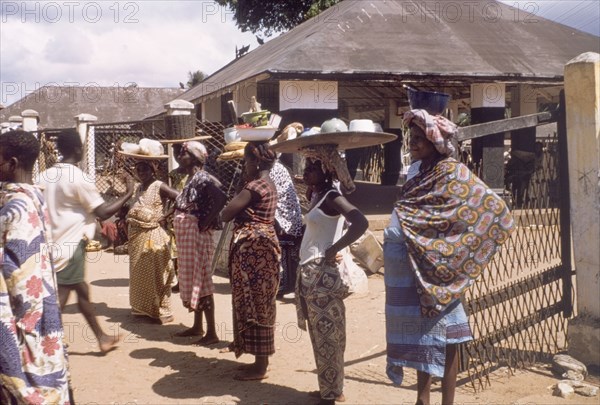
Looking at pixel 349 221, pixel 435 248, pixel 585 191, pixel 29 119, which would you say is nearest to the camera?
pixel 435 248

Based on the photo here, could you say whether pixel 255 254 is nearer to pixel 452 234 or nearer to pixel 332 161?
pixel 332 161

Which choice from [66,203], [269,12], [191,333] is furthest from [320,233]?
[269,12]

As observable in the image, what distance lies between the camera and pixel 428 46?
1248cm

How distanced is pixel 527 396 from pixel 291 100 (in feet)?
23.6

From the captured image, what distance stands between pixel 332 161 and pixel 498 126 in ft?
5.10

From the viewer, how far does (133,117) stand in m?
41.5

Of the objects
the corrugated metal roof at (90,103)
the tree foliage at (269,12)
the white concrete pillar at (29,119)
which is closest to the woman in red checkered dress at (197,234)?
the white concrete pillar at (29,119)

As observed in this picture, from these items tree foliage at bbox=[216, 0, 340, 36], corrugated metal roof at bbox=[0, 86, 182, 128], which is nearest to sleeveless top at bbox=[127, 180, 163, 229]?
tree foliage at bbox=[216, 0, 340, 36]

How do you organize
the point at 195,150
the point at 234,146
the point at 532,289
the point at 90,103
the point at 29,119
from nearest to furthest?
the point at 532,289 < the point at 195,150 < the point at 234,146 < the point at 29,119 < the point at 90,103

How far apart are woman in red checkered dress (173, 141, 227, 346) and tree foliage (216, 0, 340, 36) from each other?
22.3 m

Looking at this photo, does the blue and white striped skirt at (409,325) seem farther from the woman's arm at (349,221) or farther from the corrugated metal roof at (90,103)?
the corrugated metal roof at (90,103)

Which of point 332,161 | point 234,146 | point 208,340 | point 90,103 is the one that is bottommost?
point 208,340

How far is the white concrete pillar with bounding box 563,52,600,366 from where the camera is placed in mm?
5031

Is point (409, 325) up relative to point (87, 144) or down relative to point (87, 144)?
down
